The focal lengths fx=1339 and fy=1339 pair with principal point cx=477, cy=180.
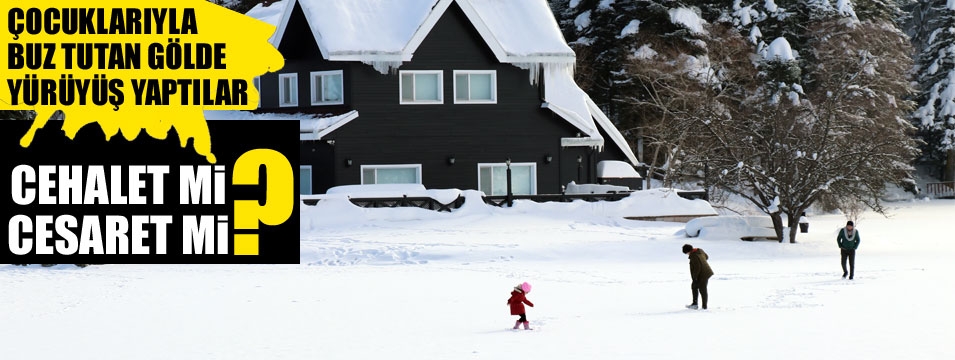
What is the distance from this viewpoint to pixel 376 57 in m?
39.9

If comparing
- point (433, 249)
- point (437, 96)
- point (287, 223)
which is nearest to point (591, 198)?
point (437, 96)

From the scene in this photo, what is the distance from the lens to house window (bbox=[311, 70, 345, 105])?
135ft

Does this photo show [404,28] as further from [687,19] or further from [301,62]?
[687,19]

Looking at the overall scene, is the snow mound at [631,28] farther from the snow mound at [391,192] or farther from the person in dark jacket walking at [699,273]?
the person in dark jacket walking at [699,273]

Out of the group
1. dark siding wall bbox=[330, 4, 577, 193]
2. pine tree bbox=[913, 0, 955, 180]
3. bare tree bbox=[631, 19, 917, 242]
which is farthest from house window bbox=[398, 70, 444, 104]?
pine tree bbox=[913, 0, 955, 180]

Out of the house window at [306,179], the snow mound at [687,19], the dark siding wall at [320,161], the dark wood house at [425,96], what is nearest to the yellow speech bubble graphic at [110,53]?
the dark siding wall at [320,161]

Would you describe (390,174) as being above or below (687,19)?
below

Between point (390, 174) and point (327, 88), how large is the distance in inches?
133

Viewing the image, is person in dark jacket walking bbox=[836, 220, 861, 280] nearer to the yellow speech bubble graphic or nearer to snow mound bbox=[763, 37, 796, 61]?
the yellow speech bubble graphic

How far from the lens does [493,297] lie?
22578 mm

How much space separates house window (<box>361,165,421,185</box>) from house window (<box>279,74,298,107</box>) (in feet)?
12.4

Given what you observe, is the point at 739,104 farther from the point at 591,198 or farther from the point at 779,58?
the point at 591,198

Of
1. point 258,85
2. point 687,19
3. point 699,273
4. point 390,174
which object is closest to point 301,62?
point 258,85

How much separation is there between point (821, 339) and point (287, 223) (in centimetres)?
1379
